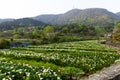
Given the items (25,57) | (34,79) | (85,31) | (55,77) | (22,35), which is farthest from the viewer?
(85,31)

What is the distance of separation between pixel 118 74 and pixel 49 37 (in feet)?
280

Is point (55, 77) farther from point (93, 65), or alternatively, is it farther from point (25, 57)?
point (25, 57)

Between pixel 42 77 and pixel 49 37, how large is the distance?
89511 mm

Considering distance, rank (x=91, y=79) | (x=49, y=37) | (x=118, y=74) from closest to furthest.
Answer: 1. (x=91, y=79)
2. (x=118, y=74)
3. (x=49, y=37)

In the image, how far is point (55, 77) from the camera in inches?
673

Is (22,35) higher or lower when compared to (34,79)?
lower

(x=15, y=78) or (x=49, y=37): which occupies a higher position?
(x=15, y=78)

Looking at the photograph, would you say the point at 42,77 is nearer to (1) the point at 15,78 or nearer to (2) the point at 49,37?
(1) the point at 15,78

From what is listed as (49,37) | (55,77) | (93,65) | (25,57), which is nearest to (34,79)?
(55,77)

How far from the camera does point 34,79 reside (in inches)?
613

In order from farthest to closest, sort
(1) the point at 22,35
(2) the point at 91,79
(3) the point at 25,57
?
(1) the point at 22,35 < (3) the point at 25,57 < (2) the point at 91,79

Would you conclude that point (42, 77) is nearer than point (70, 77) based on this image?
Yes

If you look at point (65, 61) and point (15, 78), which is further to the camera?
point (65, 61)

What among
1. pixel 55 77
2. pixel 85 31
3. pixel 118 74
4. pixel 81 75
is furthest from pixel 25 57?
pixel 85 31
